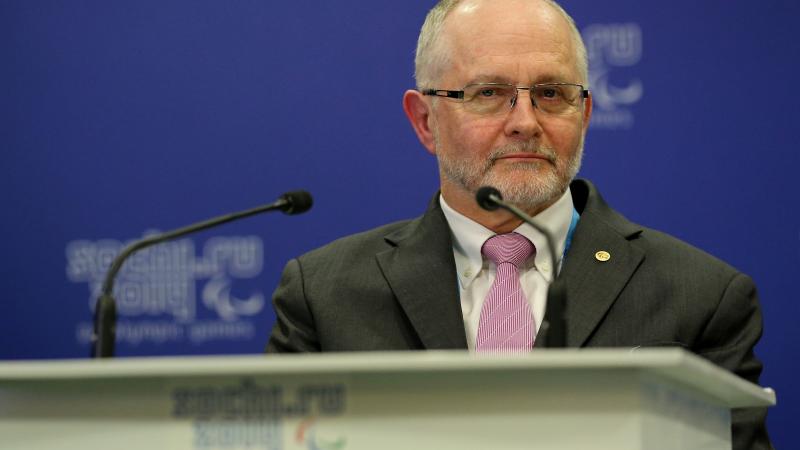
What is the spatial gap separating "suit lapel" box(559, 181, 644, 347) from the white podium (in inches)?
41.2

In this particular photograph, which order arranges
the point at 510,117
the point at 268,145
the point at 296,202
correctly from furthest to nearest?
1. the point at 268,145
2. the point at 510,117
3. the point at 296,202

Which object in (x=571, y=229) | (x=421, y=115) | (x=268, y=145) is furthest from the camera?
(x=268, y=145)

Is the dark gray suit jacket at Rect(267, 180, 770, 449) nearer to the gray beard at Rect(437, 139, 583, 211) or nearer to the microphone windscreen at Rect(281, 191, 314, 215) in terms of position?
the gray beard at Rect(437, 139, 583, 211)

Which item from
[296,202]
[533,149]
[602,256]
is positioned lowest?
[602,256]

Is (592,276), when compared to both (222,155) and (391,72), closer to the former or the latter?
(391,72)

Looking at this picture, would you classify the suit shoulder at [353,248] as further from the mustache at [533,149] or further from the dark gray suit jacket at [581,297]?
the mustache at [533,149]

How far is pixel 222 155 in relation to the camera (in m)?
3.94

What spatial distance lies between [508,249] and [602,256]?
219mm

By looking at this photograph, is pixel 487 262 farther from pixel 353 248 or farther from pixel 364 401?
pixel 364 401

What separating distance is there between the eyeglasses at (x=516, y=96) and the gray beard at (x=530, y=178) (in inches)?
4.0

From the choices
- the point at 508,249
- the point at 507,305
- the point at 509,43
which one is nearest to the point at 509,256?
the point at 508,249

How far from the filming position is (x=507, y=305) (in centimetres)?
267

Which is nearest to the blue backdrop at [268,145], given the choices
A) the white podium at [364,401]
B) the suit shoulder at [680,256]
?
the suit shoulder at [680,256]

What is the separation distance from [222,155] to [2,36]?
36.5 inches
